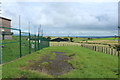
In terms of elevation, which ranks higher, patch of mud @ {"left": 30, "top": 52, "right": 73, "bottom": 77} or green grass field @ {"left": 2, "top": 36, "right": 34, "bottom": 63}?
green grass field @ {"left": 2, "top": 36, "right": 34, "bottom": 63}

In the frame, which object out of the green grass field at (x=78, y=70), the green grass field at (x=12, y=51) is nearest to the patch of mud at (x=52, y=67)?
the green grass field at (x=78, y=70)

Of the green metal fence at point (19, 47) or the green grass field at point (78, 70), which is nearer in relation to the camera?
the green grass field at point (78, 70)

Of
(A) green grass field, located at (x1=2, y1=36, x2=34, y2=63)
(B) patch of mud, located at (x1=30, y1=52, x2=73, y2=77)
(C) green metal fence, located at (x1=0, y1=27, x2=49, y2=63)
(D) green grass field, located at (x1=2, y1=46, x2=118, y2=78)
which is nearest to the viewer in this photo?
(D) green grass field, located at (x1=2, y1=46, x2=118, y2=78)

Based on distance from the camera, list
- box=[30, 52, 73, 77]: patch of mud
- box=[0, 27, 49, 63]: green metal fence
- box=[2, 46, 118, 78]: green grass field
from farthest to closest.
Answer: box=[0, 27, 49, 63]: green metal fence, box=[30, 52, 73, 77]: patch of mud, box=[2, 46, 118, 78]: green grass field

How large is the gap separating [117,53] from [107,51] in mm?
1963

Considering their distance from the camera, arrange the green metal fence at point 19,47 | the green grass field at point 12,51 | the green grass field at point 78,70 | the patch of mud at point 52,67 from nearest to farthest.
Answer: the green grass field at point 78,70 < the patch of mud at point 52,67 < the green grass field at point 12,51 < the green metal fence at point 19,47

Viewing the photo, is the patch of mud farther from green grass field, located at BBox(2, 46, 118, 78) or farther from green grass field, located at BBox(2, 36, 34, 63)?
green grass field, located at BBox(2, 36, 34, 63)

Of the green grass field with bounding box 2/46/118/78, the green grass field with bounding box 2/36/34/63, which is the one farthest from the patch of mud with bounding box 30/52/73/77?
the green grass field with bounding box 2/36/34/63

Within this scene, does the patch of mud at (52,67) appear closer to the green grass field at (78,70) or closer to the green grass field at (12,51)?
the green grass field at (78,70)

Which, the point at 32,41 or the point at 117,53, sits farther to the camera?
the point at 32,41

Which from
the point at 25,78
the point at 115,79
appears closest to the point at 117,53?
the point at 115,79

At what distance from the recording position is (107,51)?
15117 millimetres

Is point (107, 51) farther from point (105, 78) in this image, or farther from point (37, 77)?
point (37, 77)

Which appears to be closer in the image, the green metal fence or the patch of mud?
the patch of mud
